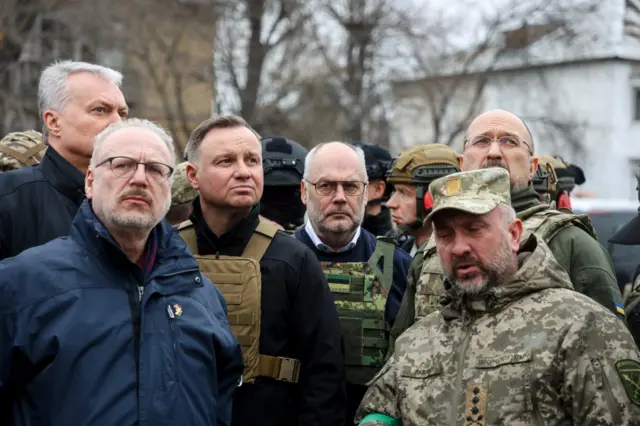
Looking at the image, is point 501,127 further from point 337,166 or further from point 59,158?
point 59,158

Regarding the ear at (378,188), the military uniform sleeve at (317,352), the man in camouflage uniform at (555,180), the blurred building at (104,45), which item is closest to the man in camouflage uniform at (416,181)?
the man in camouflage uniform at (555,180)

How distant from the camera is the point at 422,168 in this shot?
6.02 meters

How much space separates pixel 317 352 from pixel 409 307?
1.82 ft

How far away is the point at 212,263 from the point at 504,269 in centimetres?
153

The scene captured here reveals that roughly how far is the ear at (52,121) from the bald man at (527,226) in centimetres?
187

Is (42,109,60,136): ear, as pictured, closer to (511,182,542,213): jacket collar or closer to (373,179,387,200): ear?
(511,182,542,213): jacket collar

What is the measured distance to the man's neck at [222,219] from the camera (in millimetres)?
4930

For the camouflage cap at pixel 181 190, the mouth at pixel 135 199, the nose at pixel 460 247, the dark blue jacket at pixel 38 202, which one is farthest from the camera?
the camouflage cap at pixel 181 190

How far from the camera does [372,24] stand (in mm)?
24516

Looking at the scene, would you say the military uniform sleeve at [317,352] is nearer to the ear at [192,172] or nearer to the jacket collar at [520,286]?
the ear at [192,172]

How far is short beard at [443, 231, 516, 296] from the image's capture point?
3.80 meters

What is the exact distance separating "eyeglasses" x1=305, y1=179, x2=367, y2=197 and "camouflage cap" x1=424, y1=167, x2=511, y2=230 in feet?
5.22

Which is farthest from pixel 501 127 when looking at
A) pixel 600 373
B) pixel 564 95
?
pixel 564 95

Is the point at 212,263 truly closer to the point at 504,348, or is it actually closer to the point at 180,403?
the point at 180,403
